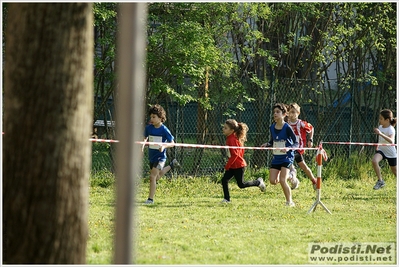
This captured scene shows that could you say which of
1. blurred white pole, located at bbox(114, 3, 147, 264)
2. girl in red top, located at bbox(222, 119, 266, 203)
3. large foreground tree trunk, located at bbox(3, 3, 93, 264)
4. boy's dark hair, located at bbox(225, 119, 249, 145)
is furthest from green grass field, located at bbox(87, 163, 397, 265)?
blurred white pole, located at bbox(114, 3, 147, 264)

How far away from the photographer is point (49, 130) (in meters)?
5.11

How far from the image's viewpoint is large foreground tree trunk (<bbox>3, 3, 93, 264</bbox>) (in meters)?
5.12

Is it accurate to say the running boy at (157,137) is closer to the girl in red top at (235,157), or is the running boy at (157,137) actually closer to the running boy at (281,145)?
the girl in red top at (235,157)

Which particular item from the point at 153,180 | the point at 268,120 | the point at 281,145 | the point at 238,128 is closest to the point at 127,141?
the point at 153,180

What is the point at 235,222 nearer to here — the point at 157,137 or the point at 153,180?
the point at 153,180

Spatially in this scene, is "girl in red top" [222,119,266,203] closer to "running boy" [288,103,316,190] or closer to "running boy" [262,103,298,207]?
"running boy" [262,103,298,207]

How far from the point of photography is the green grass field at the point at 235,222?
791 centimetres

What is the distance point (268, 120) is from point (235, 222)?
7.47 metres

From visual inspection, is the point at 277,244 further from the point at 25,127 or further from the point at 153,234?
the point at 25,127

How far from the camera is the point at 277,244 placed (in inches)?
336

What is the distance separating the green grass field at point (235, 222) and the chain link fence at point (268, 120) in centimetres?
64

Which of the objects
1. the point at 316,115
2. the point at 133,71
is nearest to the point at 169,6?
the point at 316,115

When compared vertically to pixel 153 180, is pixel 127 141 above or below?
above

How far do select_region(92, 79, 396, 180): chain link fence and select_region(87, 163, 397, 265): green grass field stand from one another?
2.10 ft
